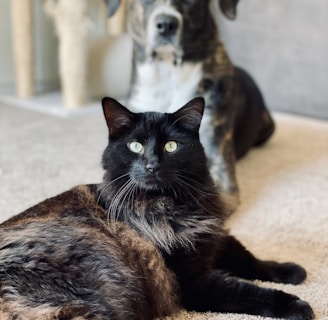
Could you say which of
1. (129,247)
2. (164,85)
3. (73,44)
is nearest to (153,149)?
(129,247)

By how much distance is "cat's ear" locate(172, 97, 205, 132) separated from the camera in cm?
108

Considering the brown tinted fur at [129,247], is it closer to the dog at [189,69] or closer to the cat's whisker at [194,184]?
the cat's whisker at [194,184]

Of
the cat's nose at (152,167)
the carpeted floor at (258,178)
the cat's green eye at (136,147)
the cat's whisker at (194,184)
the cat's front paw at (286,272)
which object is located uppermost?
the cat's green eye at (136,147)

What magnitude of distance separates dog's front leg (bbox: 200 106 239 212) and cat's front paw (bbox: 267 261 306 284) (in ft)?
1.59

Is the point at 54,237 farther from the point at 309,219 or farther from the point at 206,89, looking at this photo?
the point at 206,89

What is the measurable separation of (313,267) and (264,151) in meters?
1.07

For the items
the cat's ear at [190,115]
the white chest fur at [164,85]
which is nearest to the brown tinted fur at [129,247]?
the cat's ear at [190,115]

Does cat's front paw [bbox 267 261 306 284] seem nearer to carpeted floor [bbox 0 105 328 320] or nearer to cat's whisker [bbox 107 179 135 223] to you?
carpeted floor [bbox 0 105 328 320]

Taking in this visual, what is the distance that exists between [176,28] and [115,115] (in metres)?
0.70

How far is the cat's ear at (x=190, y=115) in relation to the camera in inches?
42.6

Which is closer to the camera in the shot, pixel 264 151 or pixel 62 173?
pixel 62 173

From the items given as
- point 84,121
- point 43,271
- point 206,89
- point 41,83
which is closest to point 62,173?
point 206,89

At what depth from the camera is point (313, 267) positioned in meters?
1.21

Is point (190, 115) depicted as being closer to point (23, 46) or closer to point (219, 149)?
Result: point (219, 149)
